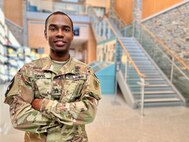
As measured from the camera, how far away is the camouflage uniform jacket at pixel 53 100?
0.92 meters

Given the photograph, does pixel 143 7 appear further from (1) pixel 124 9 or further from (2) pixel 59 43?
(2) pixel 59 43

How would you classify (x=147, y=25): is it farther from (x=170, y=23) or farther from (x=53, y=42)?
(x=53, y=42)

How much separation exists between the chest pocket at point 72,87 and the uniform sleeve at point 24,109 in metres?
0.15

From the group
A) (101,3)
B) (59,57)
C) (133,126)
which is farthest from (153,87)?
(101,3)

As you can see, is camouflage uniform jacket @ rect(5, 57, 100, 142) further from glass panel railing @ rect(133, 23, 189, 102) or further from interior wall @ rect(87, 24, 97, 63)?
interior wall @ rect(87, 24, 97, 63)

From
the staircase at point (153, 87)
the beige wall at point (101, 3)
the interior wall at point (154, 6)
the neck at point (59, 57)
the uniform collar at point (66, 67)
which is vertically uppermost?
the beige wall at point (101, 3)

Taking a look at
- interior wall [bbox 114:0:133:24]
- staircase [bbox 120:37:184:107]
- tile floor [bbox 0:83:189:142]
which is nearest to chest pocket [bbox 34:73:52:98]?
tile floor [bbox 0:83:189:142]

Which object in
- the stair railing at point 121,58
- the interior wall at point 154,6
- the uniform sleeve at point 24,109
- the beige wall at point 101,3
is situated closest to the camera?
the uniform sleeve at point 24,109

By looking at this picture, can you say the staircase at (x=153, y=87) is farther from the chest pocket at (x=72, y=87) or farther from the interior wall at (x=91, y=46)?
the interior wall at (x=91, y=46)

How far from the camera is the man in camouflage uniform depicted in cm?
92

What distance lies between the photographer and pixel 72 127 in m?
0.99

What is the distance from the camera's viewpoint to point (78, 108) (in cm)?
95

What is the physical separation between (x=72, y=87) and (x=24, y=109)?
10.8 inches

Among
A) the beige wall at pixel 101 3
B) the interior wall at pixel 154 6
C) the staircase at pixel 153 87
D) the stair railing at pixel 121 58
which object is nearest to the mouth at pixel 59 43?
the stair railing at pixel 121 58
